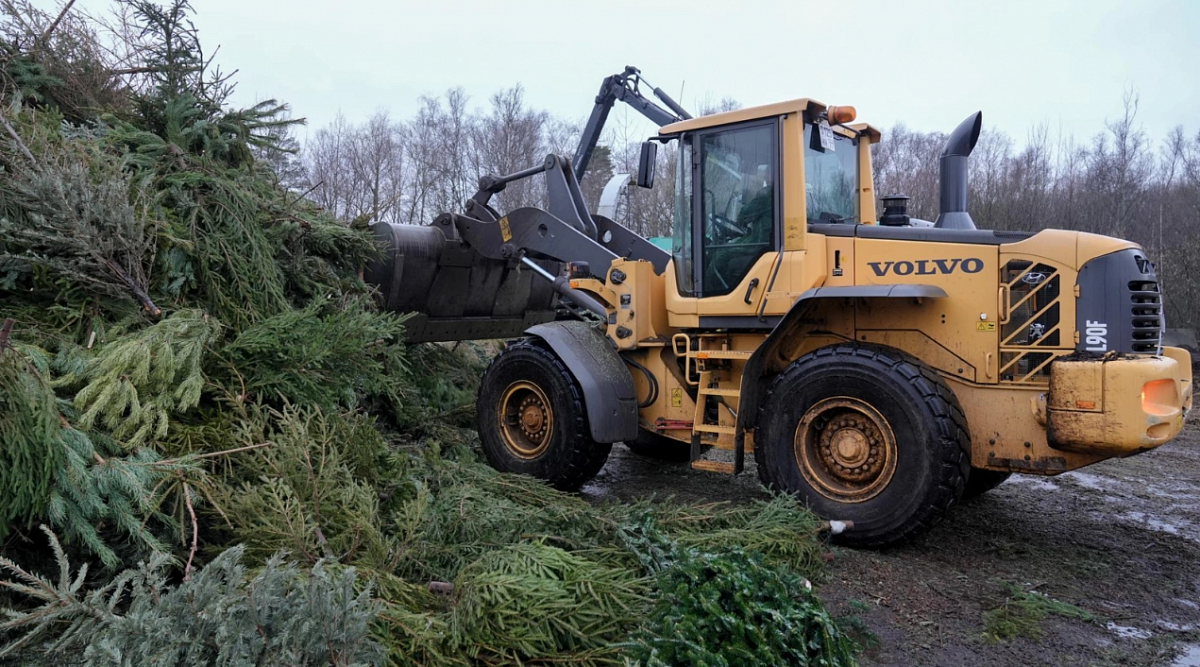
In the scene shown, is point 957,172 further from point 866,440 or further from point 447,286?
point 447,286

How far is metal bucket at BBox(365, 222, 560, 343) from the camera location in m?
6.91

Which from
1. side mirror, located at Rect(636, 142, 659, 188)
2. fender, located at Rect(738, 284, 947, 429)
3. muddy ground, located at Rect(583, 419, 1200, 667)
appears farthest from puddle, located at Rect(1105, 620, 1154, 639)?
side mirror, located at Rect(636, 142, 659, 188)

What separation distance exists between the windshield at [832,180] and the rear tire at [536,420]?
1.96m

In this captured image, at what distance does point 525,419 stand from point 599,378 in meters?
0.74

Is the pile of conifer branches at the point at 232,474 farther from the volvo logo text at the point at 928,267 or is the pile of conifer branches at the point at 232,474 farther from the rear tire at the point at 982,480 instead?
the rear tire at the point at 982,480

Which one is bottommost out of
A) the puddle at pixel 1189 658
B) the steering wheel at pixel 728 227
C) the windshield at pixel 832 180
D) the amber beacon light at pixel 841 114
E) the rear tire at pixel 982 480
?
the puddle at pixel 1189 658

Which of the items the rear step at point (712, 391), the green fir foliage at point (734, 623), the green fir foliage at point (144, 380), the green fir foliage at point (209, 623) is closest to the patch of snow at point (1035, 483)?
the rear step at point (712, 391)

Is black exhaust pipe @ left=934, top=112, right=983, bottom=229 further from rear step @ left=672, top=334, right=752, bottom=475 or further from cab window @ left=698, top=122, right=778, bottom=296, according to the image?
rear step @ left=672, top=334, right=752, bottom=475

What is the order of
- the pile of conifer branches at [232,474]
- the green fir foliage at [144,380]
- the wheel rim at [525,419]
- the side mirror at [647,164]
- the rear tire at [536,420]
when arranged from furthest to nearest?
the wheel rim at [525,419], the side mirror at [647,164], the rear tire at [536,420], the green fir foliage at [144,380], the pile of conifer branches at [232,474]

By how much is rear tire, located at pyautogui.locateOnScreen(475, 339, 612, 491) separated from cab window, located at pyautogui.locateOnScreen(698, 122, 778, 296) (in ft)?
3.84

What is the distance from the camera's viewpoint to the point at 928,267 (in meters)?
4.85

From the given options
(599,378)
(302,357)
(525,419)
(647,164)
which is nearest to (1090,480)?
(599,378)

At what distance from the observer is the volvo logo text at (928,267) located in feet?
15.5

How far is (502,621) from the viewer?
114 inches
